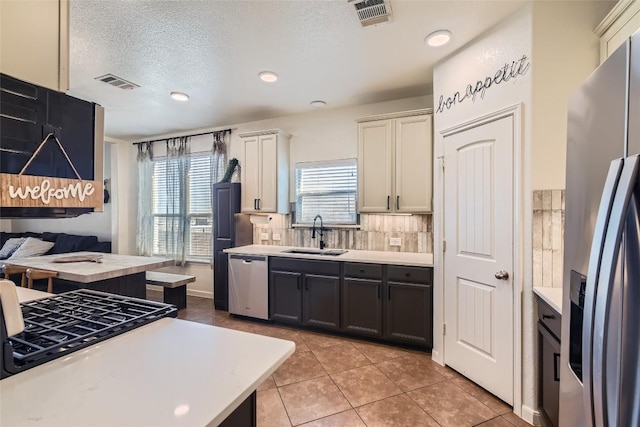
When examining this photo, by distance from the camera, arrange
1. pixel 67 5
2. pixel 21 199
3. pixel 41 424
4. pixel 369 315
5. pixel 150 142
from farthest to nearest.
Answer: pixel 150 142
pixel 369 315
pixel 67 5
pixel 21 199
pixel 41 424

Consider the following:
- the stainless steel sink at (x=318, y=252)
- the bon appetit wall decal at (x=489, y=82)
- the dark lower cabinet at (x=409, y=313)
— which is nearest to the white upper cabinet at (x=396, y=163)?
the bon appetit wall decal at (x=489, y=82)

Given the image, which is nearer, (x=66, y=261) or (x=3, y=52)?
(x=3, y=52)

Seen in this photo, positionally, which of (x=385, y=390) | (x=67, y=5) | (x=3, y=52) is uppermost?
(x=67, y=5)

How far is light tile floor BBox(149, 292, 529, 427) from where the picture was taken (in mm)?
→ 2027

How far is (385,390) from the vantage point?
2.36 meters

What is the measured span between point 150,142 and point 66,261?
2689mm

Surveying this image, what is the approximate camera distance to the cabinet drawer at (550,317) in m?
1.59

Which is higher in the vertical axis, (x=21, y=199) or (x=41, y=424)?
(x=21, y=199)

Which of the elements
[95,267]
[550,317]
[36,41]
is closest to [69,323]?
[36,41]

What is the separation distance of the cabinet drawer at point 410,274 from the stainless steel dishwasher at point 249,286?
5.09ft

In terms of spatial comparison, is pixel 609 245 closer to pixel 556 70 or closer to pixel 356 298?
pixel 556 70

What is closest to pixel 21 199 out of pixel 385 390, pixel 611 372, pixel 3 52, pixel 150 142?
pixel 3 52

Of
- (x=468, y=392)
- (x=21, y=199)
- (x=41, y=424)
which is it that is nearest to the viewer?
(x=41, y=424)

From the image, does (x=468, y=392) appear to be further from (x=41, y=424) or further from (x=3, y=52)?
(x=3, y=52)
